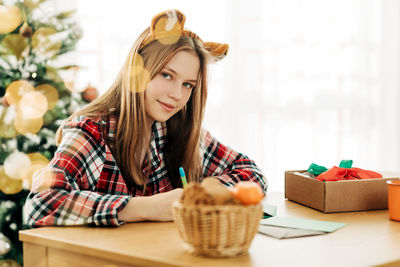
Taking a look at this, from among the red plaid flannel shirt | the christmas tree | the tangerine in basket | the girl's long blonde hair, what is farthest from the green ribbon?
the christmas tree

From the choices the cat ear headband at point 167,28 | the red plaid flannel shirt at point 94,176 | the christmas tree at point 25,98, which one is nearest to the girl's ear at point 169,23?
the cat ear headband at point 167,28

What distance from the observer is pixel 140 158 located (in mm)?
1470

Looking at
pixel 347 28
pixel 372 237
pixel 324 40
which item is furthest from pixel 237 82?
pixel 372 237

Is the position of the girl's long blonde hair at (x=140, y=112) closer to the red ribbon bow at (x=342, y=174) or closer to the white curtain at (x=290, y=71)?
the red ribbon bow at (x=342, y=174)

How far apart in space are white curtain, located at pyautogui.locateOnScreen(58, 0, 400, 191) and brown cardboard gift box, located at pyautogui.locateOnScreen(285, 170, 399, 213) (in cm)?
171

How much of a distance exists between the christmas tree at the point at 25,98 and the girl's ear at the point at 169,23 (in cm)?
73

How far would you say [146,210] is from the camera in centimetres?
105

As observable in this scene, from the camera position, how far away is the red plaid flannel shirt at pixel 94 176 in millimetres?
1034

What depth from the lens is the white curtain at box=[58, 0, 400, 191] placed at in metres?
2.78

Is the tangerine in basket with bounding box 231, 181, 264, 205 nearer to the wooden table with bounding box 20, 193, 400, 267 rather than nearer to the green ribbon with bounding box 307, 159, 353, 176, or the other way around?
the wooden table with bounding box 20, 193, 400, 267

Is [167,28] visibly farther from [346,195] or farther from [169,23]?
[346,195]

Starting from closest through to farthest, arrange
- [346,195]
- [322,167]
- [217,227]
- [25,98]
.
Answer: [217,227] < [346,195] < [322,167] < [25,98]

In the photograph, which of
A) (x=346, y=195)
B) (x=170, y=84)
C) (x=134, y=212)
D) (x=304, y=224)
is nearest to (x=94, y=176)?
(x=134, y=212)

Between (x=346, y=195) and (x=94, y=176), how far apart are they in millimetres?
706
